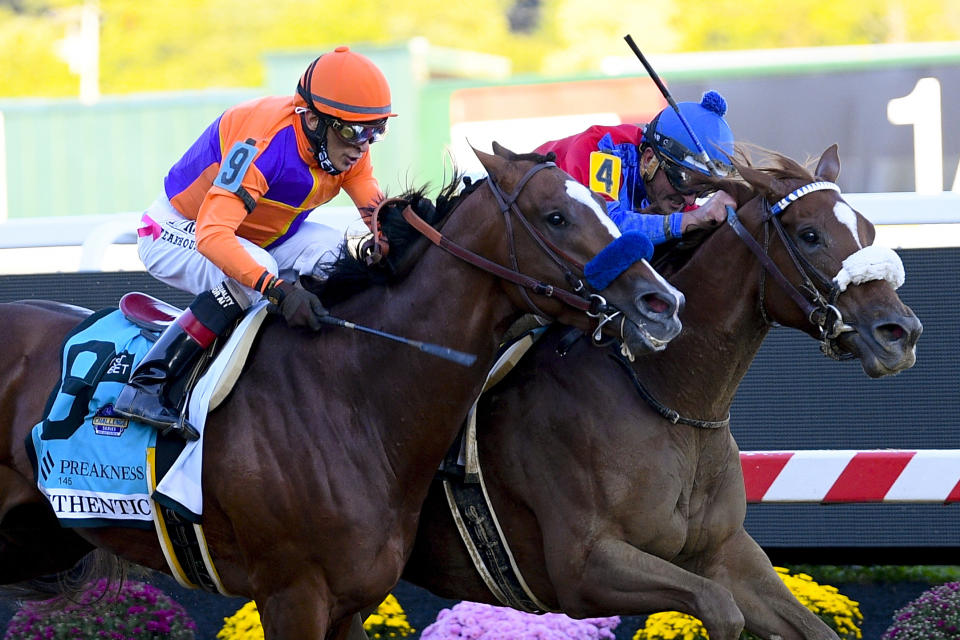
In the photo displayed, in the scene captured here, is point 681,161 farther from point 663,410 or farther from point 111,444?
point 111,444

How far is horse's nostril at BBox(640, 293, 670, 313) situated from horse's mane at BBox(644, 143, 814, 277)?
0.62m

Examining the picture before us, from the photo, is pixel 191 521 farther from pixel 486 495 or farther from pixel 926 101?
pixel 926 101

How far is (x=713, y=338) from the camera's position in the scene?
12.8 feet

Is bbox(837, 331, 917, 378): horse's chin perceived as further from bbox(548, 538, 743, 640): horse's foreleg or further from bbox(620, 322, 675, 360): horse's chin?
bbox(548, 538, 743, 640): horse's foreleg

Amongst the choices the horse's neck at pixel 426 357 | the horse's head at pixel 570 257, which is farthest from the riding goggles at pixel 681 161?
the horse's neck at pixel 426 357

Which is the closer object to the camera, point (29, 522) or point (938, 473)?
point (29, 522)

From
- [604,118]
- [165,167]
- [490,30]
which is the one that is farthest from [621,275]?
[490,30]

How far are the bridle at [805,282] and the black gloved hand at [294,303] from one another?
1.25m

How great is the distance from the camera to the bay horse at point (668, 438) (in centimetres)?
371

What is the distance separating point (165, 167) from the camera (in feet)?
52.3

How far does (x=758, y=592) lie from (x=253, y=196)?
1.86 metres

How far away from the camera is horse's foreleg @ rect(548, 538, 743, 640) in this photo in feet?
11.6

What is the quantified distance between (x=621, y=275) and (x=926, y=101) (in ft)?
15.7

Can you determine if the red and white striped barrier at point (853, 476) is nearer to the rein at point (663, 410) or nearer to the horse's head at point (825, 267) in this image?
the rein at point (663, 410)
